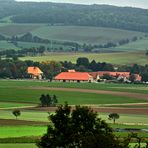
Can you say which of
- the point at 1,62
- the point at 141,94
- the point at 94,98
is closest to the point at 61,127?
→ the point at 94,98

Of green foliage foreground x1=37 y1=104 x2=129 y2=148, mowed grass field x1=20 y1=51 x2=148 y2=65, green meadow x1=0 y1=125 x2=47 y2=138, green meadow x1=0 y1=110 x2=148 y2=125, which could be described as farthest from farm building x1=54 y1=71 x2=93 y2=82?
green foliage foreground x1=37 y1=104 x2=129 y2=148

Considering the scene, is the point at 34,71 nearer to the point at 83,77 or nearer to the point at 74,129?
the point at 83,77

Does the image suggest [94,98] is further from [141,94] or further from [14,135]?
[14,135]

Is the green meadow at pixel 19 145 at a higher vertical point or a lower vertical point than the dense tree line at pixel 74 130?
lower

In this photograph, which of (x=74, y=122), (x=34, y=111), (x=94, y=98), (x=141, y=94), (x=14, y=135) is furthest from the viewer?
(x=141, y=94)

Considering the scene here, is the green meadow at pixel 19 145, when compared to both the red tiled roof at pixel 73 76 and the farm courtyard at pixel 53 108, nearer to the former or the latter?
the farm courtyard at pixel 53 108

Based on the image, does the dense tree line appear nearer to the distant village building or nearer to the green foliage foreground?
the green foliage foreground

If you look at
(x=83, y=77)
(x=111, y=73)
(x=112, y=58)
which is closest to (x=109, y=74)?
(x=111, y=73)

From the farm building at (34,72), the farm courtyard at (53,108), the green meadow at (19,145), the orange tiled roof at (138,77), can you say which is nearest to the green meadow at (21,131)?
the farm courtyard at (53,108)
